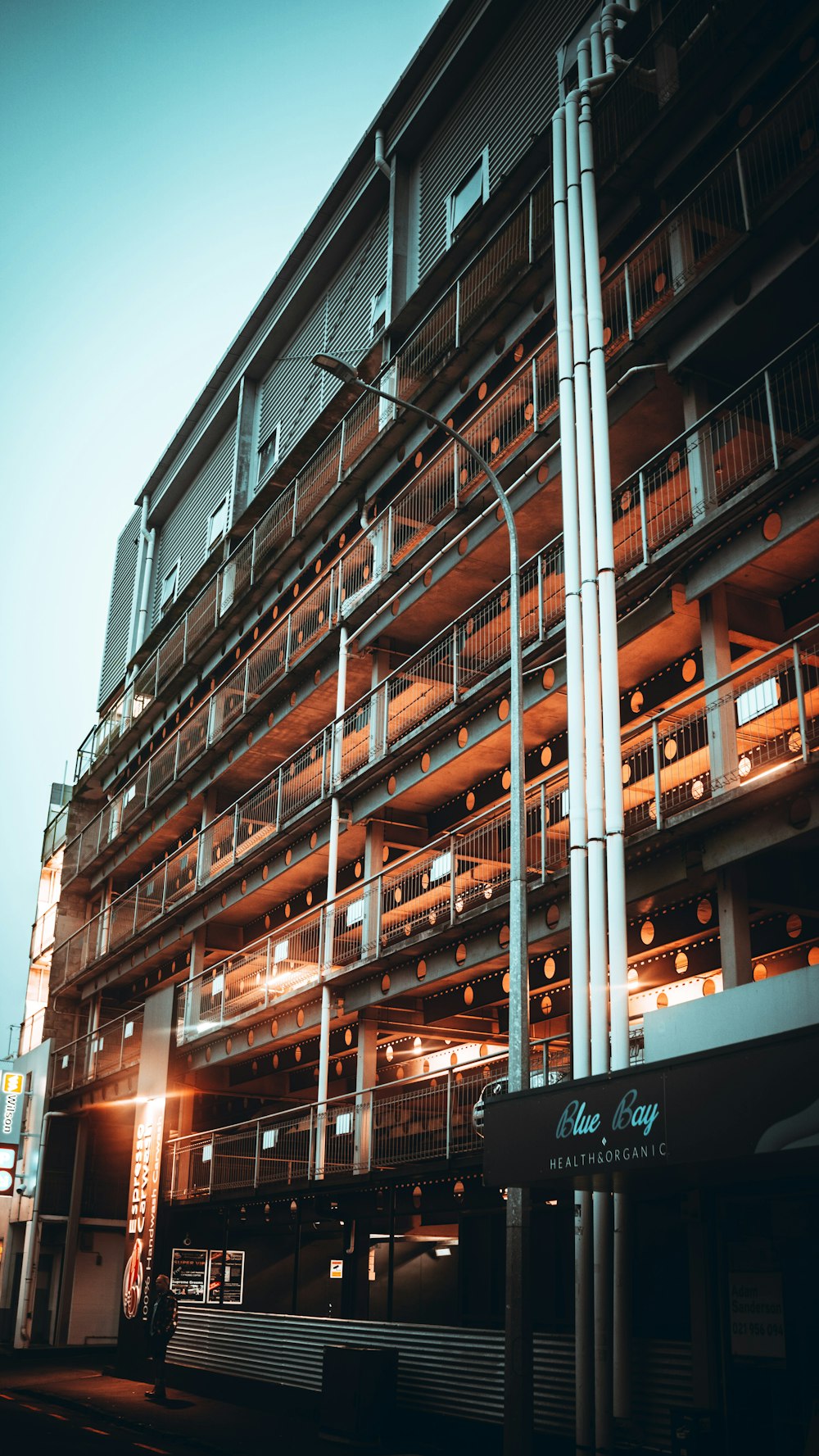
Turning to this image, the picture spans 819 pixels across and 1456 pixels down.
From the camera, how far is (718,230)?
1680 cm

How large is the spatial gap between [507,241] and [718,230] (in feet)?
19.1

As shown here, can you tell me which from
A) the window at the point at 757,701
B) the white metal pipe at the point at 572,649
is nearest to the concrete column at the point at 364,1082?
the white metal pipe at the point at 572,649

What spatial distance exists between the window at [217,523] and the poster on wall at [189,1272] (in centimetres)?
1874

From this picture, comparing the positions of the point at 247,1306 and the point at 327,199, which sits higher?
the point at 327,199

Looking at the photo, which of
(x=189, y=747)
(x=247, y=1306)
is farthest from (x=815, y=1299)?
(x=189, y=747)

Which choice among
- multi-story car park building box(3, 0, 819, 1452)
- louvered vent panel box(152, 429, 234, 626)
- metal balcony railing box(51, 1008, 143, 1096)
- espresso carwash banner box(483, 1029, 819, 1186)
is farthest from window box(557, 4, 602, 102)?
metal balcony railing box(51, 1008, 143, 1096)

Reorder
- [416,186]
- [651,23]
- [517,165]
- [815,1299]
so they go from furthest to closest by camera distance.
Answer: [416,186], [517,165], [651,23], [815,1299]

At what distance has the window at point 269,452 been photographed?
33.2 m

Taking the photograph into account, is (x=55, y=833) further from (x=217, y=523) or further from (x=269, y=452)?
(x=269, y=452)

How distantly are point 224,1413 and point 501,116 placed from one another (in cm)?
2367

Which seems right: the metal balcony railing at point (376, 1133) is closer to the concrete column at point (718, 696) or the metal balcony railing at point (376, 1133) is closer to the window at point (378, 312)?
the concrete column at point (718, 696)

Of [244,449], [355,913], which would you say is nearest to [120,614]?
[244,449]

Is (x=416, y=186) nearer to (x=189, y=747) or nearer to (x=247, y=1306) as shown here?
(x=189, y=747)

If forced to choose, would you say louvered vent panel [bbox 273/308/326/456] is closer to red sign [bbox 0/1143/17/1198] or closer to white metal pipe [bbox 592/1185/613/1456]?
red sign [bbox 0/1143/17/1198]
